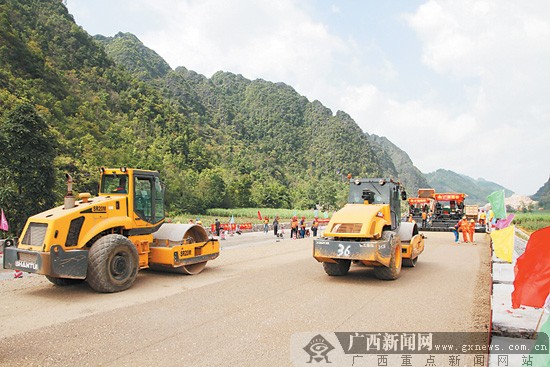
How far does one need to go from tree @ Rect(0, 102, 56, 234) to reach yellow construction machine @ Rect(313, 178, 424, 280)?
16.0 m

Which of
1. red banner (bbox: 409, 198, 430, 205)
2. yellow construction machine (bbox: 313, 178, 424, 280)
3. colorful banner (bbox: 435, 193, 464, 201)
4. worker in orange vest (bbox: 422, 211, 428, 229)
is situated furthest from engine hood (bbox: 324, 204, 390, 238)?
red banner (bbox: 409, 198, 430, 205)

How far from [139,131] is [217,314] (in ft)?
246

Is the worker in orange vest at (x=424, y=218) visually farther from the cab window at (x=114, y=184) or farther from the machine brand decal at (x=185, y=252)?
the cab window at (x=114, y=184)

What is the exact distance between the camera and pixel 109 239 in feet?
26.5

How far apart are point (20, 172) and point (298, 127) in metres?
139

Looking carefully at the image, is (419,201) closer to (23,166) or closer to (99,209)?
(23,166)

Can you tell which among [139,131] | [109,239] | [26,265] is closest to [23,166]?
[26,265]

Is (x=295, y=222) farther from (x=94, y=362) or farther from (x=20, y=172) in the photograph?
(x=94, y=362)

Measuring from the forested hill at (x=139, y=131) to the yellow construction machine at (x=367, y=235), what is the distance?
16.3 meters

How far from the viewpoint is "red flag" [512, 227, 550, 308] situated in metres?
3.39

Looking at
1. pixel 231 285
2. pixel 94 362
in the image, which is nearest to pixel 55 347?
pixel 94 362

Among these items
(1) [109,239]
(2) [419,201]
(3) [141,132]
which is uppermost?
(3) [141,132]

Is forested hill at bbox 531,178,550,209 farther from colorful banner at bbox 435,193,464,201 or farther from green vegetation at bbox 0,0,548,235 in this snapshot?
colorful banner at bbox 435,193,464,201

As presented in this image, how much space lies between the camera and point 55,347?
5.11 metres
